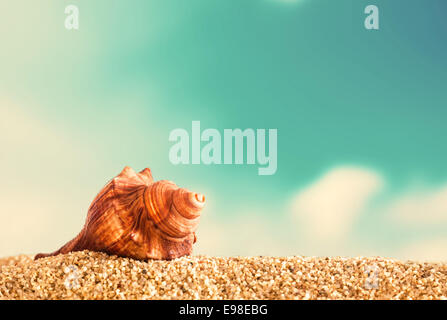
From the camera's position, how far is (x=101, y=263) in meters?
3.68

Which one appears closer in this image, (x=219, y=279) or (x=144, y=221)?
(x=219, y=279)

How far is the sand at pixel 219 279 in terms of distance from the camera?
3.24m

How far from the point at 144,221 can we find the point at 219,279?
98 centimetres

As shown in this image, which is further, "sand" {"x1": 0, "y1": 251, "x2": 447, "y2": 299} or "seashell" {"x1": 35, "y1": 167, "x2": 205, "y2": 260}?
"seashell" {"x1": 35, "y1": 167, "x2": 205, "y2": 260}

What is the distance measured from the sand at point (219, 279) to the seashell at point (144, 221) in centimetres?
13

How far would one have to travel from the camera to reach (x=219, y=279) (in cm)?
350

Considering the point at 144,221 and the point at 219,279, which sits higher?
the point at 144,221

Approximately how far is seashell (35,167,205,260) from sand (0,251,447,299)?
0.13 meters

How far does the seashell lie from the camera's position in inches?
152

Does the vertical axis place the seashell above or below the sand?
above

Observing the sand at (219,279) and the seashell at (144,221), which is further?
the seashell at (144,221)

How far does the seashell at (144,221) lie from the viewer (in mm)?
3859

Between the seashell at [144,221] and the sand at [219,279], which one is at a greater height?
the seashell at [144,221]
